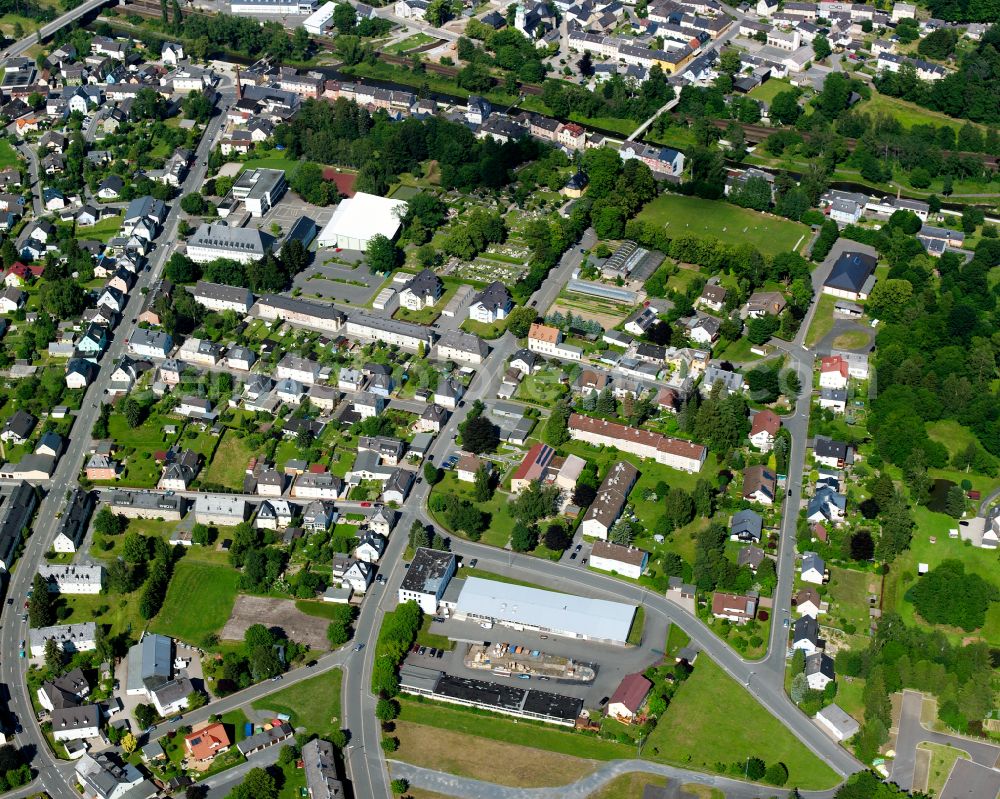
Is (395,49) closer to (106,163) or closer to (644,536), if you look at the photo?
(106,163)

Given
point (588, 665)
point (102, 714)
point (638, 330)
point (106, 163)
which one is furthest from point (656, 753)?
point (106, 163)

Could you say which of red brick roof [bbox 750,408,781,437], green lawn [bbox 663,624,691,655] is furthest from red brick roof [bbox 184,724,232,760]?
red brick roof [bbox 750,408,781,437]

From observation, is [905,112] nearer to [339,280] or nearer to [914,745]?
[339,280]

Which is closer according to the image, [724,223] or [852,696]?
[852,696]

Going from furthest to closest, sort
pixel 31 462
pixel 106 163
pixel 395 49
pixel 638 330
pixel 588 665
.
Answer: pixel 395 49
pixel 106 163
pixel 638 330
pixel 31 462
pixel 588 665

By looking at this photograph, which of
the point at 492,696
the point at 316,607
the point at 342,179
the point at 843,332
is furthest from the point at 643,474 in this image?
the point at 342,179

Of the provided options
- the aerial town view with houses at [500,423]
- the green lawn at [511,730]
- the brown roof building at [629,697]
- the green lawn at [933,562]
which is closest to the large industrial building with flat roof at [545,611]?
the aerial town view with houses at [500,423]

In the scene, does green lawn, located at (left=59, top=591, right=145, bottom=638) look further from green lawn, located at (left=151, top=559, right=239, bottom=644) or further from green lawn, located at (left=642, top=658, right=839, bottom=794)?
green lawn, located at (left=642, top=658, right=839, bottom=794)
